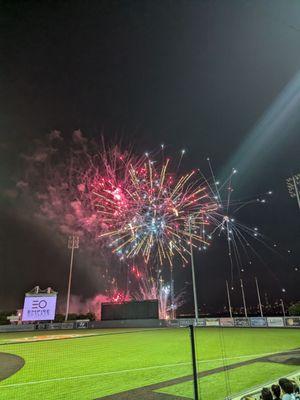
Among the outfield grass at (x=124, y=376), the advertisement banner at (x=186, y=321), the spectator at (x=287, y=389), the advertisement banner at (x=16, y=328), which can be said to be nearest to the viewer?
the spectator at (x=287, y=389)

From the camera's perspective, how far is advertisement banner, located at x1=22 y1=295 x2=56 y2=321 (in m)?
54.7

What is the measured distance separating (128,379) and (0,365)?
9476 mm

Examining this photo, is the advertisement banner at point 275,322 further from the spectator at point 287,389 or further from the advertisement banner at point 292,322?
the spectator at point 287,389

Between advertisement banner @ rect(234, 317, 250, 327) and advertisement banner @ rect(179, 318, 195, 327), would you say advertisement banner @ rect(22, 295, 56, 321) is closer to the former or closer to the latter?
advertisement banner @ rect(179, 318, 195, 327)

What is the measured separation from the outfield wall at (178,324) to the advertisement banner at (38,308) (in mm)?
2710

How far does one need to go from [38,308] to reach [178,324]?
2666 centimetres

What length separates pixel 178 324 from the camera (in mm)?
45500

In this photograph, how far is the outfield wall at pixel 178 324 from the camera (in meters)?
34.5

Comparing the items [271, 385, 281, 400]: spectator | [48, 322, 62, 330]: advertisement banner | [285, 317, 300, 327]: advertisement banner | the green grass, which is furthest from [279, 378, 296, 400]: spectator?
[48, 322, 62, 330]: advertisement banner

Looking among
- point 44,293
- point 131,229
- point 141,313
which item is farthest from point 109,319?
point 131,229

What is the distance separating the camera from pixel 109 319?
54.2 metres

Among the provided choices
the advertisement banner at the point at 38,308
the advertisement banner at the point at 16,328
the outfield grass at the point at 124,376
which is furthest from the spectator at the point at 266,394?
the advertisement banner at the point at 16,328

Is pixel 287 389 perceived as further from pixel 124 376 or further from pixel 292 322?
pixel 292 322

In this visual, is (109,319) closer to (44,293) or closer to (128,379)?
(44,293)
